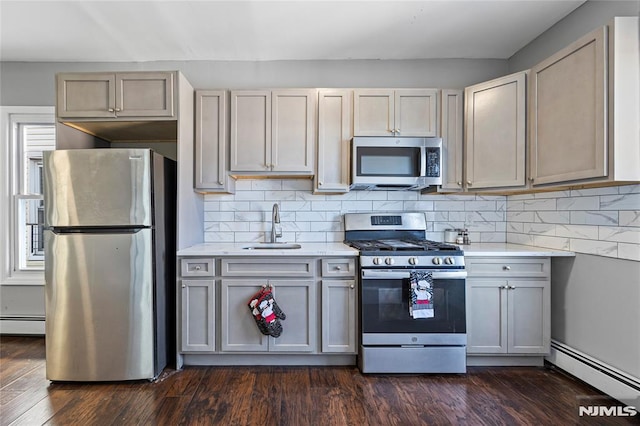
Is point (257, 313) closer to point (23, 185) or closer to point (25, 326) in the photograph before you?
point (25, 326)

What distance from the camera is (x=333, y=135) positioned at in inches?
113

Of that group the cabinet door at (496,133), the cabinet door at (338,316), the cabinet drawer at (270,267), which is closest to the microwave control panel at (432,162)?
the cabinet door at (496,133)

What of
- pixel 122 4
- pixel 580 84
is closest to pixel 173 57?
pixel 122 4

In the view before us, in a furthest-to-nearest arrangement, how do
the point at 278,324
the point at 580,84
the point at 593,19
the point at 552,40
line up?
1. the point at 552,40
2. the point at 278,324
3. the point at 593,19
4. the point at 580,84

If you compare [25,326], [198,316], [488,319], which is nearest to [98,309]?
[198,316]

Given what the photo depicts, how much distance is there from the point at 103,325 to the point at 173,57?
234 centimetres

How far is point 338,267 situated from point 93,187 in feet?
5.83

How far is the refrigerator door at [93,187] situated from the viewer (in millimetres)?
2285

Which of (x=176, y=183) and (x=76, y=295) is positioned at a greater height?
(x=176, y=183)

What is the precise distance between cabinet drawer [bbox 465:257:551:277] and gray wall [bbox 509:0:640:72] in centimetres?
161

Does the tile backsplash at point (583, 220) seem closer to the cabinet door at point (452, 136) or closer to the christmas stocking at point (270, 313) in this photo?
the cabinet door at point (452, 136)

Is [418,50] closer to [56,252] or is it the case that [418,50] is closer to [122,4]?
[122,4]

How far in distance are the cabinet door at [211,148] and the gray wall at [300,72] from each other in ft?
1.27

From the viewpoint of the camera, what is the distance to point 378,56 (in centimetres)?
311
